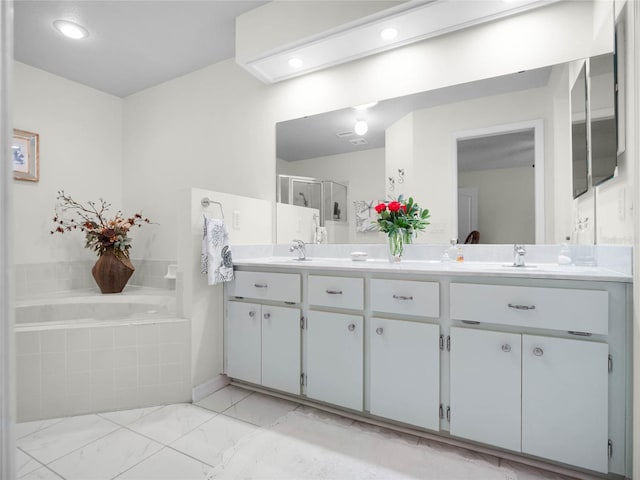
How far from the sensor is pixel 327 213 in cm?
246

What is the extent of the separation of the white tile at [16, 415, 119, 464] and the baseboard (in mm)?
425

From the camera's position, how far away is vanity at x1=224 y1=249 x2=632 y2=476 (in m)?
1.25

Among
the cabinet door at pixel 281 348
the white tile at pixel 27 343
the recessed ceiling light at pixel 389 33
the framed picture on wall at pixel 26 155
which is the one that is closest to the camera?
the white tile at pixel 27 343

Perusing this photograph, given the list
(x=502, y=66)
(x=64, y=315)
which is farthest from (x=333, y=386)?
(x=64, y=315)

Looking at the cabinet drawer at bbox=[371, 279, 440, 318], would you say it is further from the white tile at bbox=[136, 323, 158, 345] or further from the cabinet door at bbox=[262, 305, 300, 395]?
the white tile at bbox=[136, 323, 158, 345]

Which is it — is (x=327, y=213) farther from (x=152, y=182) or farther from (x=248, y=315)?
(x=152, y=182)

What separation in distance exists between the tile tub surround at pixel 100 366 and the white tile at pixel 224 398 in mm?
143

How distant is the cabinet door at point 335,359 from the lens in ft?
5.65

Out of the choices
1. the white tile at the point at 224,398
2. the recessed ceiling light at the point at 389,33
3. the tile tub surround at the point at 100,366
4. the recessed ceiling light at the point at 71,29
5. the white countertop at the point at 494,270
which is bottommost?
the white tile at the point at 224,398

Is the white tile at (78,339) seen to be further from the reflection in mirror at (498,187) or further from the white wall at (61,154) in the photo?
the reflection in mirror at (498,187)

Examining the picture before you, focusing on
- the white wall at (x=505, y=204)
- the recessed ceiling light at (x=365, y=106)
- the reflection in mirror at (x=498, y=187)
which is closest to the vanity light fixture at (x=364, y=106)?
the recessed ceiling light at (x=365, y=106)

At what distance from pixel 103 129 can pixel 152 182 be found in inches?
30.0

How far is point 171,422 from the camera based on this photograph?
181cm

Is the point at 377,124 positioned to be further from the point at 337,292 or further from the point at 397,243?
the point at 337,292
